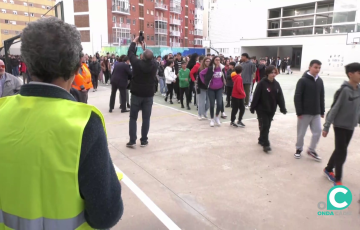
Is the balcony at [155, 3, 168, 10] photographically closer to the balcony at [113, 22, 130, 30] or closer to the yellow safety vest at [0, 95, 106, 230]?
the balcony at [113, 22, 130, 30]

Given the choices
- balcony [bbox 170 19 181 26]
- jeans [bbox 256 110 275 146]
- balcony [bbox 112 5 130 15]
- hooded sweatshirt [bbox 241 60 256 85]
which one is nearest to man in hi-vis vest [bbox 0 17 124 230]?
jeans [bbox 256 110 275 146]

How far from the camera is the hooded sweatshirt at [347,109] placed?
396 cm

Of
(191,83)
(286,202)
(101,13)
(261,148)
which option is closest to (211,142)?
(261,148)

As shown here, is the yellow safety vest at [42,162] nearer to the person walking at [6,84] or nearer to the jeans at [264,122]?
the person walking at [6,84]

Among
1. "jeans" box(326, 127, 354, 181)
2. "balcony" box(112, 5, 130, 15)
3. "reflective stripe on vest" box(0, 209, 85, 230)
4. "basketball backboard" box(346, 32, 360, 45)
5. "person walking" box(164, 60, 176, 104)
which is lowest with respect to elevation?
"jeans" box(326, 127, 354, 181)

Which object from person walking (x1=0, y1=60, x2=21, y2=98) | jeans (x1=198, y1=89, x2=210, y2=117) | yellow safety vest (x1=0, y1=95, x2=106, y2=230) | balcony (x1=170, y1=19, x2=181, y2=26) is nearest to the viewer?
yellow safety vest (x1=0, y1=95, x2=106, y2=230)

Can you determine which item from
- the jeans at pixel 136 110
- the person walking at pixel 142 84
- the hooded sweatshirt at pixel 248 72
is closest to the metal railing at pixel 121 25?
the hooded sweatshirt at pixel 248 72

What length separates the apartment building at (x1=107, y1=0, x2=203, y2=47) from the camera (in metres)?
52.7

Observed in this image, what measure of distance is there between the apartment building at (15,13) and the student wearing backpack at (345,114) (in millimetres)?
71929

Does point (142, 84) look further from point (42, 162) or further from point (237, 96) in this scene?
point (42, 162)

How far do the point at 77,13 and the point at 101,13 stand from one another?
15.0 feet

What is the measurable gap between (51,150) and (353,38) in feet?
116

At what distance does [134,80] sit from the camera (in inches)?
222

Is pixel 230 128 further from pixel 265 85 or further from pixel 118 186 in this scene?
pixel 118 186
